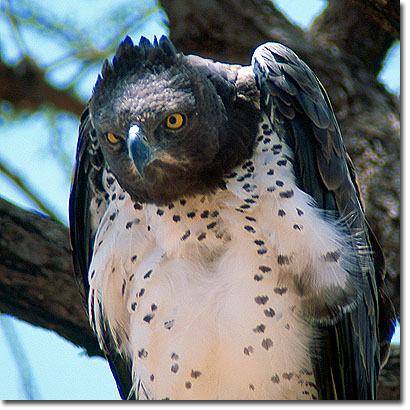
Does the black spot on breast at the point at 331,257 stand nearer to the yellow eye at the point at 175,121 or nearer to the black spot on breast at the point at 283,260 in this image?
the black spot on breast at the point at 283,260

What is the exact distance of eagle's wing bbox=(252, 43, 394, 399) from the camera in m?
3.12

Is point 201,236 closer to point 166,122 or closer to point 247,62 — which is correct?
point 166,122

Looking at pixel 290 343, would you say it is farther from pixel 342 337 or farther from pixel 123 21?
pixel 123 21

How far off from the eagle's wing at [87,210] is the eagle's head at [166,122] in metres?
0.37

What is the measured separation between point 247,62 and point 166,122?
1566 mm

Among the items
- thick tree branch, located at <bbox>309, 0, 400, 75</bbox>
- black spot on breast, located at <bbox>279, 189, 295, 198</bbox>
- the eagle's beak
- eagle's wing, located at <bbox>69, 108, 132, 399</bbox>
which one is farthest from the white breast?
thick tree branch, located at <bbox>309, 0, 400, 75</bbox>

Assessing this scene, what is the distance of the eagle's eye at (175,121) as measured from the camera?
286cm

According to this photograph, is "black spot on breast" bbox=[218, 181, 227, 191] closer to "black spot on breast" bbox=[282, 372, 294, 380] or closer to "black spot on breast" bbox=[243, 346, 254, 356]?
"black spot on breast" bbox=[243, 346, 254, 356]

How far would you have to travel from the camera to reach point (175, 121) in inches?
114

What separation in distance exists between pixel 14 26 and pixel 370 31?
2284 millimetres

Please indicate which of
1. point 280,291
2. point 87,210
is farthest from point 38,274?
point 280,291

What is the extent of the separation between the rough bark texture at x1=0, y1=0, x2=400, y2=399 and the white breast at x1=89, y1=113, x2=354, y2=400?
0.55m

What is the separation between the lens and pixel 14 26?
4.52m


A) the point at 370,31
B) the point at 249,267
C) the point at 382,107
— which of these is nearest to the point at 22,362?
the point at 249,267
